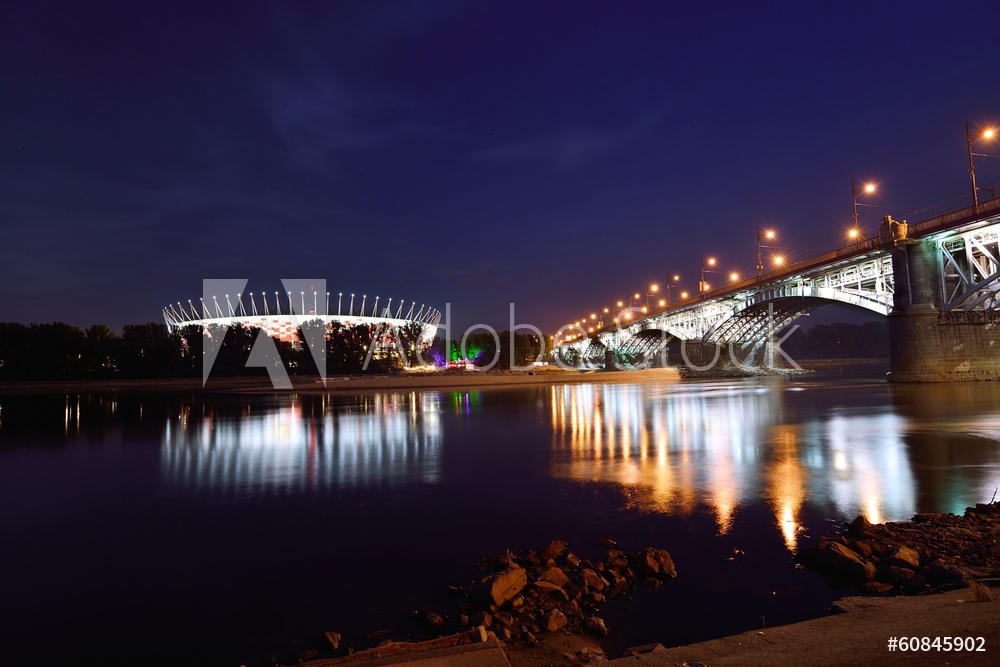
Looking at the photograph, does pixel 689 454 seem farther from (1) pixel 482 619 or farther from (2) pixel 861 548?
(1) pixel 482 619

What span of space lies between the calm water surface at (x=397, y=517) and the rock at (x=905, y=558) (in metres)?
1.05

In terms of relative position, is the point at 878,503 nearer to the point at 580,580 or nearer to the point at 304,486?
the point at 580,580

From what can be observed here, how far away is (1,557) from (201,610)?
546cm

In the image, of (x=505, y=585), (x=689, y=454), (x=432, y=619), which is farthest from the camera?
(x=689, y=454)

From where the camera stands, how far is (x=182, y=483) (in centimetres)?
1572

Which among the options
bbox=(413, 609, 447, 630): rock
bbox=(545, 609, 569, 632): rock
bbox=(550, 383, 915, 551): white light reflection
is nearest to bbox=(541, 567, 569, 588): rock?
bbox=(545, 609, 569, 632): rock

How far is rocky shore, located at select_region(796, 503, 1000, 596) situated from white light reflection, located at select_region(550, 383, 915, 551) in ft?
3.00

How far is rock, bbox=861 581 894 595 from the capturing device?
705cm

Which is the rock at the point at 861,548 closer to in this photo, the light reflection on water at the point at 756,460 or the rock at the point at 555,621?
the light reflection on water at the point at 756,460

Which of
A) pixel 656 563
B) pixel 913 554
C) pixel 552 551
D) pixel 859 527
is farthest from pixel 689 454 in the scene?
pixel 552 551

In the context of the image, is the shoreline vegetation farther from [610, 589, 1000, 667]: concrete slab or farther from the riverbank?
[610, 589, 1000, 667]: concrete slab

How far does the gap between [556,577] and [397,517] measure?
16.8ft

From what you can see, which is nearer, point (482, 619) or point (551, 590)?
point (482, 619)

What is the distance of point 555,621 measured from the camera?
6.39 m
